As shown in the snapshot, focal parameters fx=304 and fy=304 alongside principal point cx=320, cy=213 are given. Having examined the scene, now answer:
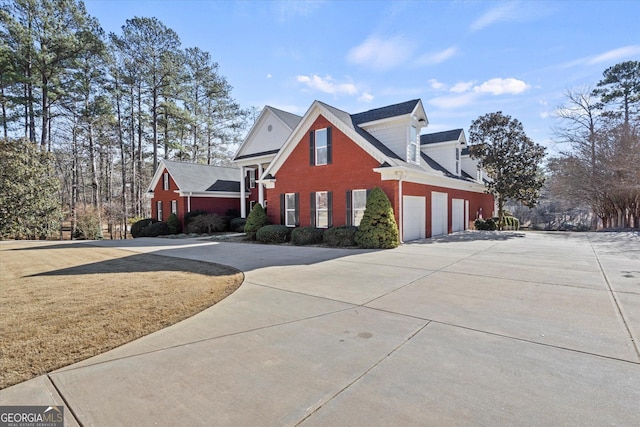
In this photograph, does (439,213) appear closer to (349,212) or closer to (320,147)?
(349,212)

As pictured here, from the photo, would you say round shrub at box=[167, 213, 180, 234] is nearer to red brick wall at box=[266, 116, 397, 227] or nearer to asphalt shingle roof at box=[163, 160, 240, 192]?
asphalt shingle roof at box=[163, 160, 240, 192]

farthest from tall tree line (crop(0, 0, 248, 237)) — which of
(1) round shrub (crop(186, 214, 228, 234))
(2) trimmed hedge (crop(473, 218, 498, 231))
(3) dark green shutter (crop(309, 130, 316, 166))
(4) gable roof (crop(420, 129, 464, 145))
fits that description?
(2) trimmed hedge (crop(473, 218, 498, 231))

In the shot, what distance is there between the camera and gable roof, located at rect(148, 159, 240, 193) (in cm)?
2403

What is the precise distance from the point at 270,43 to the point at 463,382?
1374cm

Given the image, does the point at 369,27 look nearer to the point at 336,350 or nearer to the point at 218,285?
the point at 218,285

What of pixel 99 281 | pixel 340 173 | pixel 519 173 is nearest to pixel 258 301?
pixel 99 281

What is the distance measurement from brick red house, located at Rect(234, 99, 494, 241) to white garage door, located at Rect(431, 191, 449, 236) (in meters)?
0.05

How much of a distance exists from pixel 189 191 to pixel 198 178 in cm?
247

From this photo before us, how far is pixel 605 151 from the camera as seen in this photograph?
66.9 feet

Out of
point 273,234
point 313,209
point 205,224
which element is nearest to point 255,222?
point 273,234

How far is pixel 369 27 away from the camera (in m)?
11.7

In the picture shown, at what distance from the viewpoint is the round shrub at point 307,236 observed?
557 inches

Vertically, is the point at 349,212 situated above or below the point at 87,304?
above

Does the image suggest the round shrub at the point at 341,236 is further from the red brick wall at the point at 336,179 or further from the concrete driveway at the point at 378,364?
the concrete driveway at the point at 378,364
